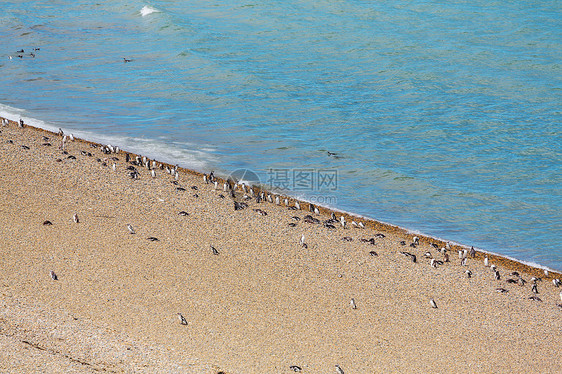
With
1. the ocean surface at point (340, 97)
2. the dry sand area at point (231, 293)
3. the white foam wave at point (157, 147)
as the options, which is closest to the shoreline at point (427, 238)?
the dry sand area at point (231, 293)

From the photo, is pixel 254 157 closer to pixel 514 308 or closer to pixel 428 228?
A: pixel 428 228

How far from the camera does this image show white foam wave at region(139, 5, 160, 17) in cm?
3651

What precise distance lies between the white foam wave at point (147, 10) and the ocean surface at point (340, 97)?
68 mm

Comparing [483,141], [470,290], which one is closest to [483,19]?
[483,141]

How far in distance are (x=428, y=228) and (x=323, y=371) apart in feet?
21.7

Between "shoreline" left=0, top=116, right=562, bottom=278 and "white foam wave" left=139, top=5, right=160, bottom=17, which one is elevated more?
"white foam wave" left=139, top=5, right=160, bottom=17

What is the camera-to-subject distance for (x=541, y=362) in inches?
429

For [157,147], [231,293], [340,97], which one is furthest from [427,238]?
[340,97]

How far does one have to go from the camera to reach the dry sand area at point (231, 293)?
10352 mm

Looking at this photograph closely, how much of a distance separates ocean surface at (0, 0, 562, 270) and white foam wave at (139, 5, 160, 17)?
0.22ft

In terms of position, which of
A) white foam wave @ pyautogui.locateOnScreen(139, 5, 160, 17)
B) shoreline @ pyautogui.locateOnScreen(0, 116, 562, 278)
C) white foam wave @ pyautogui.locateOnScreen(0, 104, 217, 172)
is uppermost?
white foam wave @ pyautogui.locateOnScreen(139, 5, 160, 17)

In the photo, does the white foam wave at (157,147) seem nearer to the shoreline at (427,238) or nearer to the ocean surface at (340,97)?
the ocean surface at (340,97)

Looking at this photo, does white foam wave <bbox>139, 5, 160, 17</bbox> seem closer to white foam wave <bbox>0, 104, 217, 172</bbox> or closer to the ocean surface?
the ocean surface

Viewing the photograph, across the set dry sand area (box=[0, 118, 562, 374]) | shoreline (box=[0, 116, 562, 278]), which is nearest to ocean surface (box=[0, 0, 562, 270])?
shoreline (box=[0, 116, 562, 278])
